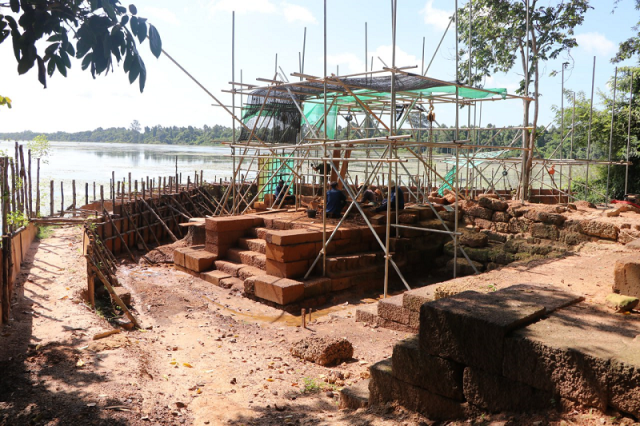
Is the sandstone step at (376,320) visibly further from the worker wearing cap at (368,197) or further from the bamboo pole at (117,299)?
the worker wearing cap at (368,197)

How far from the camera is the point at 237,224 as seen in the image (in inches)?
443

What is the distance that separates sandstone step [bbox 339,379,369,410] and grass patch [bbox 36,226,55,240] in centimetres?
998

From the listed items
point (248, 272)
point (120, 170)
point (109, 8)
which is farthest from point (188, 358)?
point (120, 170)

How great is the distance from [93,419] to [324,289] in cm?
595

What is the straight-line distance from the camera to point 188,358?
20.4 feet

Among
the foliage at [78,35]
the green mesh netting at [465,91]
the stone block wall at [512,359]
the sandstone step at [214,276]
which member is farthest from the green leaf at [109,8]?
the green mesh netting at [465,91]

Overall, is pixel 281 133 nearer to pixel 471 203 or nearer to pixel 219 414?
pixel 471 203

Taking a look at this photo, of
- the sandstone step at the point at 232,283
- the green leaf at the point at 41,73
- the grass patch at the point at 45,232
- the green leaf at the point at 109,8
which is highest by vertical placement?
the green leaf at the point at 109,8

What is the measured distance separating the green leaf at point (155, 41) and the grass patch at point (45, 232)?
34.4 ft

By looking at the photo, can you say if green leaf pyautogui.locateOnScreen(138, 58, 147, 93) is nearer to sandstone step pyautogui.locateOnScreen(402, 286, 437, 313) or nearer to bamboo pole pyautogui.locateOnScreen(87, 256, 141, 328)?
sandstone step pyautogui.locateOnScreen(402, 286, 437, 313)

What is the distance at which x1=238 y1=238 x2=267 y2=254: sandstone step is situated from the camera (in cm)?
1068

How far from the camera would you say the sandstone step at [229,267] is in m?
10.4

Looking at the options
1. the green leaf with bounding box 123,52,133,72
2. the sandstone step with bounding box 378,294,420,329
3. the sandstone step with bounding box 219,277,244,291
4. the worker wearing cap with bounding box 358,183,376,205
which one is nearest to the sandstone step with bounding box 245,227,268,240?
the sandstone step with bounding box 219,277,244,291

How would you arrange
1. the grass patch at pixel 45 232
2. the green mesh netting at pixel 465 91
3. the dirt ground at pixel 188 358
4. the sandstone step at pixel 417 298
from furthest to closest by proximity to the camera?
the grass patch at pixel 45 232
the green mesh netting at pixel 465 91
the sandstone step at pixel 417 298
the dirt ground at pixel 188 358
